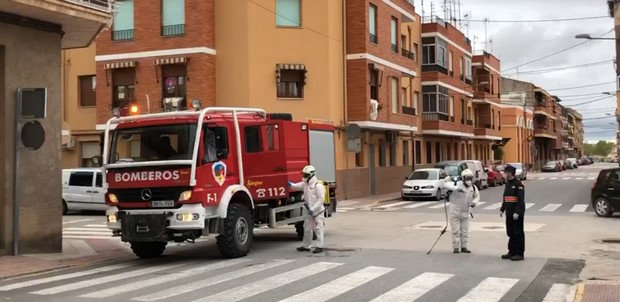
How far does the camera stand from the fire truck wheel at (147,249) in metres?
12.7

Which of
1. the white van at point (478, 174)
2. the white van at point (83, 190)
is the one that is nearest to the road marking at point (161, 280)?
the white van at point (83, 190)

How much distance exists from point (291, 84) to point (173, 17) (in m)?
6.16

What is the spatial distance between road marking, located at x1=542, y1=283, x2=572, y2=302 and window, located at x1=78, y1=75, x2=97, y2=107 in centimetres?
2774

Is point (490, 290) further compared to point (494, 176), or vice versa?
point (494, 176)

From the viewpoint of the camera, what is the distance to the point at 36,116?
12.4m

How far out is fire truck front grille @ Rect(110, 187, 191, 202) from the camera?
11.4 m

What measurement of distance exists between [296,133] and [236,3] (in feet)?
51.1

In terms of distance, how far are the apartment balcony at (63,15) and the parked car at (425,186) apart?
19.0 metres

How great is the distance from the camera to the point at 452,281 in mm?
9453

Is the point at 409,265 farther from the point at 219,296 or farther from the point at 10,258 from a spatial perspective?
the point at 10,258

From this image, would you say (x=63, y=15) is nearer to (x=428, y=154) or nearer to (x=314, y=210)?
(x=314, y=210)

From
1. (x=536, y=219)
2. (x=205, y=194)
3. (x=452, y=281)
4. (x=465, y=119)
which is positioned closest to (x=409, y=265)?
(x=452, y=281)

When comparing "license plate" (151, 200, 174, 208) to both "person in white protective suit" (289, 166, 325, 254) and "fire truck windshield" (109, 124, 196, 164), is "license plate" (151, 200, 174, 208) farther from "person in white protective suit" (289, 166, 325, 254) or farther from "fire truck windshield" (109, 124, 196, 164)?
"person in white protective suit" (289, 166, 325, 254)

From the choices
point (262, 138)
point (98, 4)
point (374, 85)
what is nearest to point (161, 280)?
point (262, 138)
